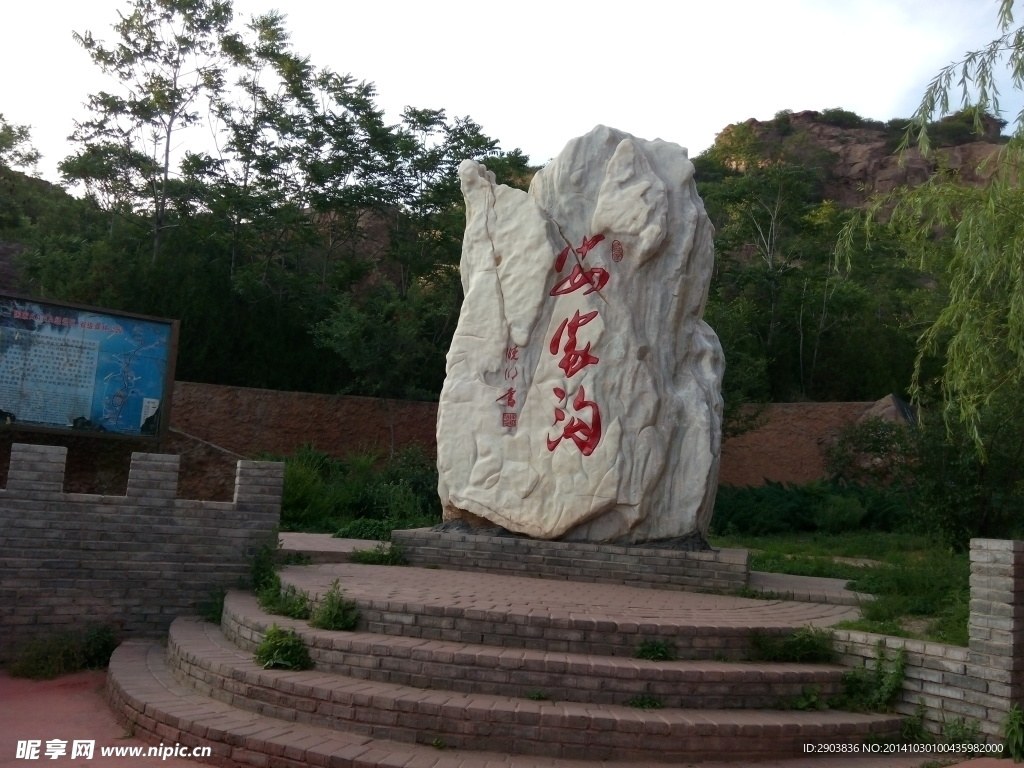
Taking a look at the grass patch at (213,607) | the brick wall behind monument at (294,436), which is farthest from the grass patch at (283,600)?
the brick wall behind monument at (294,436)

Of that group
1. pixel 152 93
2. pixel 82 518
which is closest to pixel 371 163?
pixel 152 93

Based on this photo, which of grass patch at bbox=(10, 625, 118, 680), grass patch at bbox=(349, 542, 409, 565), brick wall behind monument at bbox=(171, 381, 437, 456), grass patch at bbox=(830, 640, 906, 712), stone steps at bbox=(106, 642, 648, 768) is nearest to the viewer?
stone steps at bbox=(106, 642, 648, 768)

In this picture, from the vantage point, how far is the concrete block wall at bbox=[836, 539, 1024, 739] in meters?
4.77

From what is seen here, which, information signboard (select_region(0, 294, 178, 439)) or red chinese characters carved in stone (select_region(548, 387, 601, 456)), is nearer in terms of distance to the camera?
red chinese characters carved in stone (select_region(548, 387, 601, 456))

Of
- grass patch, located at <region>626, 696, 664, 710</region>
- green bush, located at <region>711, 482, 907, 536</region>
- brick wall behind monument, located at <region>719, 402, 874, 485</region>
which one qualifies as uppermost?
brick wall behind monument, located at <region>719, 402, 874, 485</region>

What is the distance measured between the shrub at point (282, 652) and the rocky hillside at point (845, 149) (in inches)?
1438

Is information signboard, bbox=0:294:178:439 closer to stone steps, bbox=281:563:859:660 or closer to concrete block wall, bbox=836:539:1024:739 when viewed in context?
stone steps, bbox=281:563:859:660

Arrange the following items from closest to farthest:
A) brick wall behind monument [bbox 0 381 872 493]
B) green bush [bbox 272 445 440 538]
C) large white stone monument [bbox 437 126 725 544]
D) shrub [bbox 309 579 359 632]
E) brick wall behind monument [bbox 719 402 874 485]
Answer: shrub [bbox 309 579 359 632], large white stone monument [bbox 437 126 725 544], green bush [bbox 272 445 440 538], brick wall behind monument [bbox 0 381 872 493], brick wall behind monument [bbox 719 402 874 485]

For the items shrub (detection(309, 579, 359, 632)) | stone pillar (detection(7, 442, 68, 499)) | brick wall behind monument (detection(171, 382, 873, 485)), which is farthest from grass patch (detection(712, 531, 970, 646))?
stone pillar (detection(7, 442, 68, 499))

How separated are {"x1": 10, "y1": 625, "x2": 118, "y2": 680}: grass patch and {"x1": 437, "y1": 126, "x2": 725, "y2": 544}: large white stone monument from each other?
128 inches

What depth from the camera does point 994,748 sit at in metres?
4.65

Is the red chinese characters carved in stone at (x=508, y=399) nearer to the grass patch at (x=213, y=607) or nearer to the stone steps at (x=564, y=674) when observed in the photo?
the grass patch at (x=213, y=607)

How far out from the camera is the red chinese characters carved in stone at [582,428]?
26.1 ft

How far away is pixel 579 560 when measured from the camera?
7758 mm
